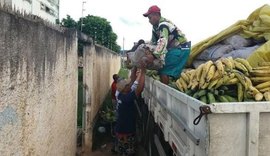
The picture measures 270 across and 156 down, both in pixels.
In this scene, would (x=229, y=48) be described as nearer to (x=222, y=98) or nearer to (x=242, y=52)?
(x=242, y=52)

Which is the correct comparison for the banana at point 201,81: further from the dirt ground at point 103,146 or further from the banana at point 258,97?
the dirt ground at point 103,146

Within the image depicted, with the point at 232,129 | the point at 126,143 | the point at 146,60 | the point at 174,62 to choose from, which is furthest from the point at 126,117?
the point at 232,129

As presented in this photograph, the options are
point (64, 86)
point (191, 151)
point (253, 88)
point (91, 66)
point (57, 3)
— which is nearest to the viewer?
point (191, 151)

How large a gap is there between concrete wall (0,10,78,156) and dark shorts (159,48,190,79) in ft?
4.98

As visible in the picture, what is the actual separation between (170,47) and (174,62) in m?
0.25

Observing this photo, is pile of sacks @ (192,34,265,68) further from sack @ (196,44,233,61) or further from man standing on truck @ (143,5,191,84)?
man standing on truck @ (143,5,191,84)

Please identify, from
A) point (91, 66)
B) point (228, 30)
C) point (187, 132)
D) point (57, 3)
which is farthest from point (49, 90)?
point (57, 3)

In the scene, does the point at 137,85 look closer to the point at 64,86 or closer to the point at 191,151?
the point at 64,86

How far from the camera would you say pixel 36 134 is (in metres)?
3.77

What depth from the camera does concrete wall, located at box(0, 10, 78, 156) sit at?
2844 millimetres

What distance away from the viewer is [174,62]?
20.5 feet

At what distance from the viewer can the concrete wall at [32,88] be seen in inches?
112

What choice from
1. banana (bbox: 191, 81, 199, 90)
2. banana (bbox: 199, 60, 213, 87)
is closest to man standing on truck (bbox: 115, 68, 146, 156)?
banana (bbox: 191, 81, 199, 90)

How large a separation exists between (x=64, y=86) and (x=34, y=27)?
7.10 ft
